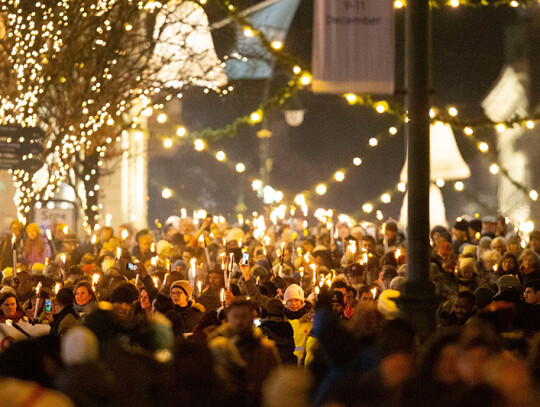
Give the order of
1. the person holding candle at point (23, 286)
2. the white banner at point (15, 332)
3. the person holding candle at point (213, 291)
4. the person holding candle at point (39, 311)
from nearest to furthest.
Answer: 1. the white banner at point (15, 332)
2. the person holding candle at point (39, 311)
3. the person holding candle at point (213, 291)
4. the person holding candle at point (23, 286)

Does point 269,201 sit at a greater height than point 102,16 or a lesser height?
lesser

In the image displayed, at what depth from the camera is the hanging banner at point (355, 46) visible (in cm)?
885

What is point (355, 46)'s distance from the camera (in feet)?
29.0

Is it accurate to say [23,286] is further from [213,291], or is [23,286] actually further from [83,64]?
[83,64]

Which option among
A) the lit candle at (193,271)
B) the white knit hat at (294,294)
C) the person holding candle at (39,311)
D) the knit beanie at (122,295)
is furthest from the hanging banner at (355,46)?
the lit candle at (193,271)

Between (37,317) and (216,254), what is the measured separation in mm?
6320

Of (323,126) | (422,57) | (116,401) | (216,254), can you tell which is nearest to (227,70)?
(323,126)

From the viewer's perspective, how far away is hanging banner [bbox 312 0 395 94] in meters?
8.85

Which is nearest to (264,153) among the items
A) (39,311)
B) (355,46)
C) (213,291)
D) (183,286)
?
(213,291)

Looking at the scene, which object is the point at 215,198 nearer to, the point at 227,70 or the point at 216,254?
the point at 227,70

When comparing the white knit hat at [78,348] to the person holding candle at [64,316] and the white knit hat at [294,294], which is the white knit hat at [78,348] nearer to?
the person holding candle at [64,316]

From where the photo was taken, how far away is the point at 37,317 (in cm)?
1234

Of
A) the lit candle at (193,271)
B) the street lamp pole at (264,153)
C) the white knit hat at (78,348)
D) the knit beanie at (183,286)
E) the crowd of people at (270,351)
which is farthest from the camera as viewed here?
the street lamp pole at (264,153)

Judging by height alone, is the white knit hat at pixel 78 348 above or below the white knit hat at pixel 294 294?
above
